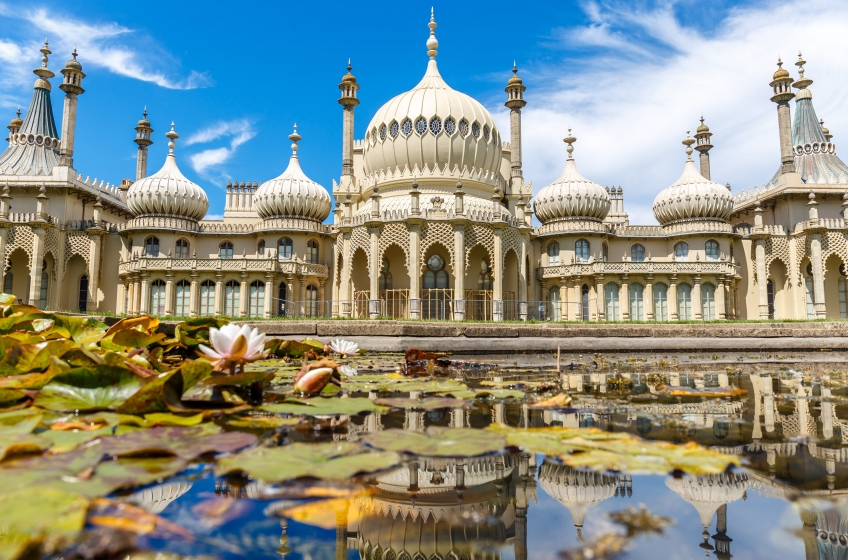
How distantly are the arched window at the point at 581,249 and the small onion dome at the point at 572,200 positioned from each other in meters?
1.37

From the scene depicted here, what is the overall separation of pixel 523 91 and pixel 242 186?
17.5 meters

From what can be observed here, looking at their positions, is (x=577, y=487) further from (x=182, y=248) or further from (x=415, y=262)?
(x=182, y=248)

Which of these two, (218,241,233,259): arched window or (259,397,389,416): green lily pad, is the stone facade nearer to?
(218,241,233,259): arched window

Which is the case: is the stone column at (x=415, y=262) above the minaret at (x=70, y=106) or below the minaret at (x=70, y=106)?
below

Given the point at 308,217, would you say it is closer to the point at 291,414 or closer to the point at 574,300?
the point at 574,300

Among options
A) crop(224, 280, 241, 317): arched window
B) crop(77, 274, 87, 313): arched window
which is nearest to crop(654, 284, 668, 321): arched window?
crop(224, 280, 241, 317): arched window

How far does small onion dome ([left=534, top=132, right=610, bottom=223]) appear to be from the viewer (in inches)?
1051

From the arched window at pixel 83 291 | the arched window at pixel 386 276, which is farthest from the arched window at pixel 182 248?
the arched window at pixel 386 276

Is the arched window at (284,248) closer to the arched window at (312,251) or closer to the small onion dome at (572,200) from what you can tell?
the arched window at (312,251)

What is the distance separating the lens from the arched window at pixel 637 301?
24.3 metres

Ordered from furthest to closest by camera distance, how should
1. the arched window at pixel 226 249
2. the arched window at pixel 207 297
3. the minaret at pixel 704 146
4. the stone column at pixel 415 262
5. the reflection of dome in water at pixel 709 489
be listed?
the minaret at pixel 704 146 → the arched window at pixel 226 249 → the arched window at pixel 207 297 → the stone column at pixel 415 262 → the reflection of dome in water at pixel 709 489

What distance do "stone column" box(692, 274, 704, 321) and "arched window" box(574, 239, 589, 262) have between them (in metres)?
4.91

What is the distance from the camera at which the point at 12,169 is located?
90.5 ft

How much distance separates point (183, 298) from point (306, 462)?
24911 mm
